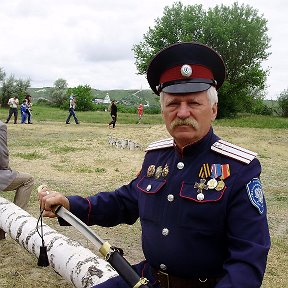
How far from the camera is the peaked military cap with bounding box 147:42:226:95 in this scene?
6.53ft

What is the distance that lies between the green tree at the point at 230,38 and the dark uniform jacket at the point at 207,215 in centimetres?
2882

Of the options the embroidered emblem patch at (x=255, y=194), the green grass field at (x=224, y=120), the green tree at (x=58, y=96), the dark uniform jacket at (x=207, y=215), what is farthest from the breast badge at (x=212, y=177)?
the green tree at (x=58, y=96)

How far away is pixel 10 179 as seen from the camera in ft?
17.9

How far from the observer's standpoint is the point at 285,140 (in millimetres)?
18281

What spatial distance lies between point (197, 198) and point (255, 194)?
0.26 meters

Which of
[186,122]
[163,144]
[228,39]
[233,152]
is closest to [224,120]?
[228,39]

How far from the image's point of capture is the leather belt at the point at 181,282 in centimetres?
193

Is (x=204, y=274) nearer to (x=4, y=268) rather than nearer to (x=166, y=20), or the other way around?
(x=4, y=268)

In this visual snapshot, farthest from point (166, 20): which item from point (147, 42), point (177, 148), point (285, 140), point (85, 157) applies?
point (177, 148)

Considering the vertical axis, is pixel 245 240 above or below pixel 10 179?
above

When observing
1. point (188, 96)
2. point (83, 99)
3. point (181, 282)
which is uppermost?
point (83, 99)

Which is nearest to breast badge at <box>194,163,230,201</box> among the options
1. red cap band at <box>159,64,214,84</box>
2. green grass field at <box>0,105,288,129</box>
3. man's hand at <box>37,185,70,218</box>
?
red cap band at <box>159,64,214,84</box>

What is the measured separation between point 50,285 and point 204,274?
2.60 m

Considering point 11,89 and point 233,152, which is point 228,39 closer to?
point 11,89
